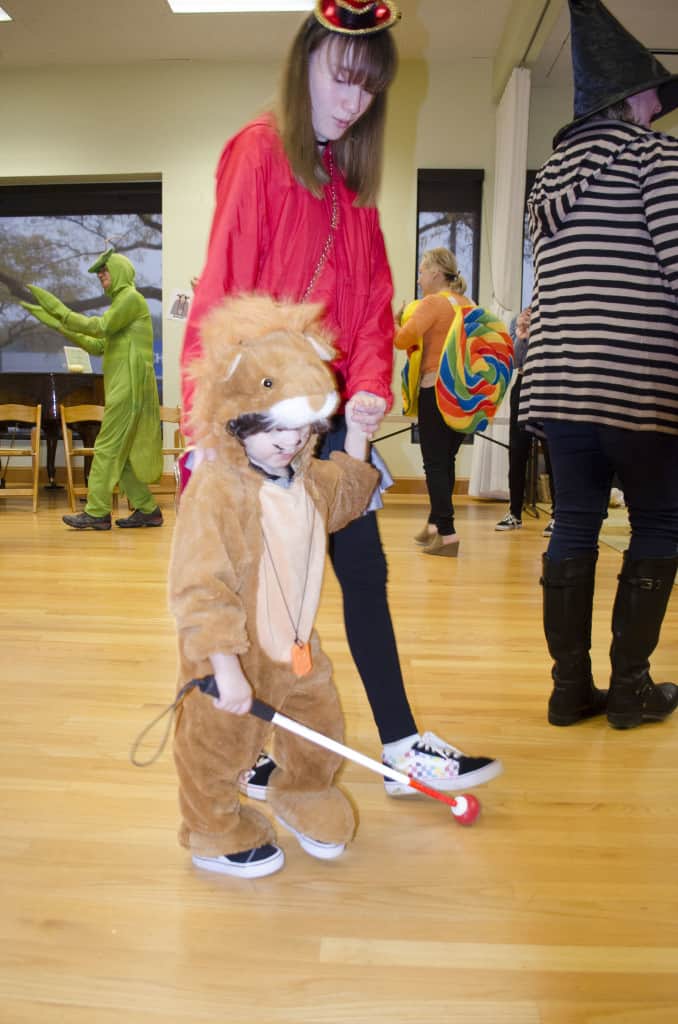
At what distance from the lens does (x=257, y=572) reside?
3.49 ft

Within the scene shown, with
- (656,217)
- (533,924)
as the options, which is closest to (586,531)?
(656,217)

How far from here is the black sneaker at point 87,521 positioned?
14.4 feet

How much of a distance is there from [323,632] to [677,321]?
131cm

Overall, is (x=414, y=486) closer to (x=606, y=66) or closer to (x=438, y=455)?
(x=438, y=455)

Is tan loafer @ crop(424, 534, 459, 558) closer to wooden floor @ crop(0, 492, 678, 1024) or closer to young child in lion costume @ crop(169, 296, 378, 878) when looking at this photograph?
wooden floor @ crop(0, 492, 678, 1024)

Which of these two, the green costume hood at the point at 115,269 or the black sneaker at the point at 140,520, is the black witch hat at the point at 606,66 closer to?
the green costume hood at the point at 115,269

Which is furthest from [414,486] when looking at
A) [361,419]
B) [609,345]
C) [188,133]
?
[361,419]

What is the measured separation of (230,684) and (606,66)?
4.36 feet

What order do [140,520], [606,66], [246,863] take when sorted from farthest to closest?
1. [140,520]
2. [606,66]
3. [246,863]

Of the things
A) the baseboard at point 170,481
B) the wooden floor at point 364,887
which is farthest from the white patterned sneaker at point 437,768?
the baseboard at point 170,481

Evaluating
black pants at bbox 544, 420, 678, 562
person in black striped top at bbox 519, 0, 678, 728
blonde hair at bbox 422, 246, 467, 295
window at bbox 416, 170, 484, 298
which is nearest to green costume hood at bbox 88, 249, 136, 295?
blonde hair at bbox 422, 246, 467, 295

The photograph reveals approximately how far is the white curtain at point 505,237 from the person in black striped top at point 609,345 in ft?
13.0

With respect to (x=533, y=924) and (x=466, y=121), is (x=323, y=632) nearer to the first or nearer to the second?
(x=533, y=924)

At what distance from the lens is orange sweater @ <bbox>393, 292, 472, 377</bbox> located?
3.53 meters
